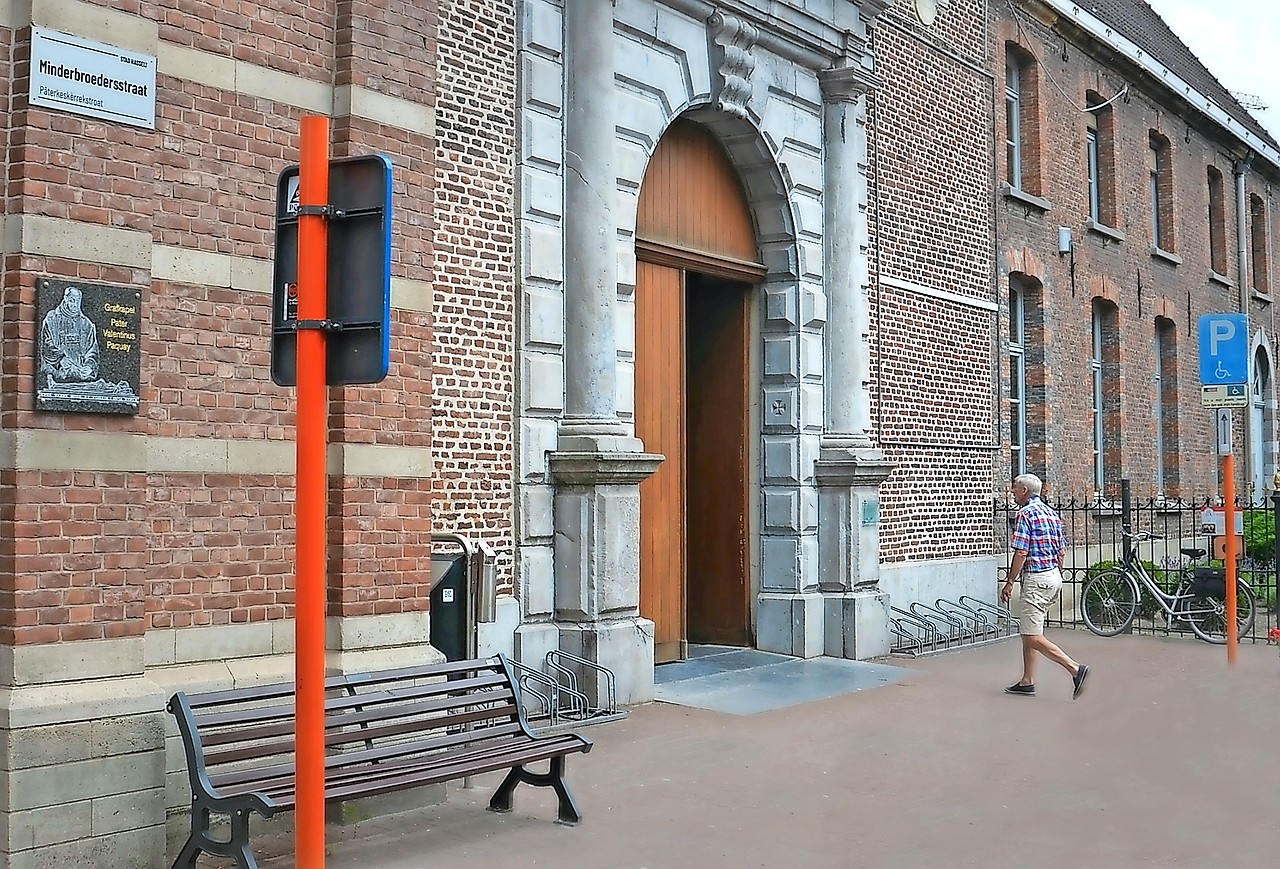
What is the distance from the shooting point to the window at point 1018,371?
664 inches

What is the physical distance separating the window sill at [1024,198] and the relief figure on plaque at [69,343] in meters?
12.6

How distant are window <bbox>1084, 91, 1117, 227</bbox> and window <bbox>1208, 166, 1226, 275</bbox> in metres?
5.95

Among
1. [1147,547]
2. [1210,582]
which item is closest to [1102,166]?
[1147,547]

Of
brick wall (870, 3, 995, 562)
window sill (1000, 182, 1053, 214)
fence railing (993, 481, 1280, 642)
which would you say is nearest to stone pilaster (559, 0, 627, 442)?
brick wall (870, 3, 995, 562)

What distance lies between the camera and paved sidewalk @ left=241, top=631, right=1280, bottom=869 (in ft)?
19.8

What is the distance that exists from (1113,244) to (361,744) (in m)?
15.8

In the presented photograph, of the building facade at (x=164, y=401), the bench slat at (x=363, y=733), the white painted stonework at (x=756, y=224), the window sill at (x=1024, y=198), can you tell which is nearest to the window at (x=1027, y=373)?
the window sill at (x=1024, y=198)

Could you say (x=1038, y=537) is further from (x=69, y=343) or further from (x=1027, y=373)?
(x=69, y=343)

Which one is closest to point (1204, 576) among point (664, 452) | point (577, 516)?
point (664, 452)

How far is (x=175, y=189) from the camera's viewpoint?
20.4 feet

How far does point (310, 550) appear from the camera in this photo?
13.1 feet

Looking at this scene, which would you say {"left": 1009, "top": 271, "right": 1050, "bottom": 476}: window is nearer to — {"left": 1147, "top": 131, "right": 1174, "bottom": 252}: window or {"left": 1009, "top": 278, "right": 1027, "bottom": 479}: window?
{"left": 1009, "top": 278, "right": 1027, "bottom": 479}: window

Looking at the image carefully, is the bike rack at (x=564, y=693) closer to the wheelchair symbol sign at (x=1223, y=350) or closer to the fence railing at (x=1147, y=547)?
the fence railing at (x=1147, y=547)

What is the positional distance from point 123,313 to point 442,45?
3.84 metres
